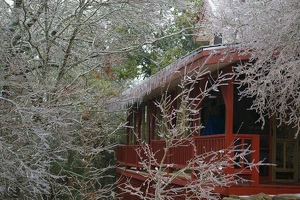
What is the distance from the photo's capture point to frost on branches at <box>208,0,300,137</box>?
8906 mm

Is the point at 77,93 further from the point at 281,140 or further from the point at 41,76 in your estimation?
the point at 281,140

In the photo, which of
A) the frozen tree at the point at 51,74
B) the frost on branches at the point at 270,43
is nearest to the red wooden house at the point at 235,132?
the frost on branches at the point at 270,43

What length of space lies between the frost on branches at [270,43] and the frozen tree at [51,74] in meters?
2.33

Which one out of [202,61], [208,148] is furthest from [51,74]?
[208,148]

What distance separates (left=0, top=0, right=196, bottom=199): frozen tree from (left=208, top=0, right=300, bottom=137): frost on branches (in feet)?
7.65

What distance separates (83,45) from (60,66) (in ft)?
3.34

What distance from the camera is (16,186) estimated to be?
9.40m

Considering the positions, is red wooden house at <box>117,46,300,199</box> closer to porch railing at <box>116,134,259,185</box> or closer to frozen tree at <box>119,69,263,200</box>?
porch railing at <box>116,134,259,185</box>

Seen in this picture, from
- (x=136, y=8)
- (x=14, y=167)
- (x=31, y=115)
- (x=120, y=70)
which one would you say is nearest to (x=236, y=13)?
(x=136, y=8)

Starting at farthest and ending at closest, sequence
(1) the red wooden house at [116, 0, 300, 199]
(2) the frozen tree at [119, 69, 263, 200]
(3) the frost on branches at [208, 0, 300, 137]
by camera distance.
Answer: (1) the red wooden house at [116, 0, 300, 199], (3) the frost on branches at [208, 0, 300, 137], (2) the frozen tree at [119, 69, 263, 200]

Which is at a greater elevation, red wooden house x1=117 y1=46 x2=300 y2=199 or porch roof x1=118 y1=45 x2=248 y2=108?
porch roof x1=118 y1=45 x2=248 y2=108

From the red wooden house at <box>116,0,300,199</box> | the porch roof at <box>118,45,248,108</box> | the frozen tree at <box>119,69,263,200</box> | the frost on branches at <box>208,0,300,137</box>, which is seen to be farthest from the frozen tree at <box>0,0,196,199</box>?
the frost on branches at <box>208,0,300,137</box>

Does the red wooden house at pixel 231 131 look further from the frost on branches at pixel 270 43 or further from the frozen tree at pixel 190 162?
the frost on branches at pixel 270 43

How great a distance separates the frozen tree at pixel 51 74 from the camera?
9.10m
